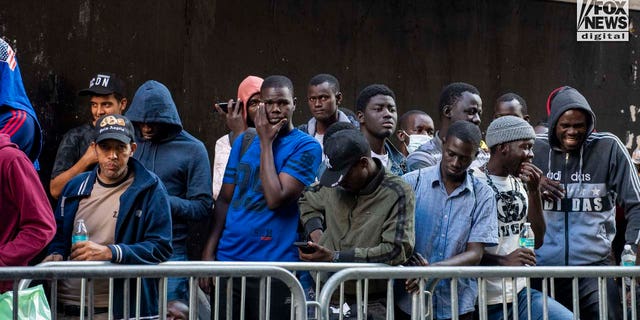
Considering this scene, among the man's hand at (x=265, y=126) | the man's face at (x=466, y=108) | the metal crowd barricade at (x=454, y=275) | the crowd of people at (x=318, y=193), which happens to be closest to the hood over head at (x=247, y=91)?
the crowd of people at (x=318, y=193)

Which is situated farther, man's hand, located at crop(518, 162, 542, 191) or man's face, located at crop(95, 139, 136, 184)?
man's hand, located at crop(518, 162, 542, 191)

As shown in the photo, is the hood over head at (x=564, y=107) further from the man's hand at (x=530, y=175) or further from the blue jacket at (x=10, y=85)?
the blue jacket at (x=10, y=85)

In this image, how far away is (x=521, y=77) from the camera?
12.2 metres

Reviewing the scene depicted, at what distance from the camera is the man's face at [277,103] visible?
7.96 meters

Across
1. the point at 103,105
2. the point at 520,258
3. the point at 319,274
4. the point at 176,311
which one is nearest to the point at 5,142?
the point at 176,311

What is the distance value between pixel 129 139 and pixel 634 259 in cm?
356

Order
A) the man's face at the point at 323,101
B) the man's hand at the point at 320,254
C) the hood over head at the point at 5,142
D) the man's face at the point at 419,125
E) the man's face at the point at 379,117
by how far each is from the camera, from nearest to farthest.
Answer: the hood over head at the point at 5,142
the man's hand at the point at 320,254
the man's face at the point at 379,117
the man's face at the point at 323,101
the man's face at the point at 419,125

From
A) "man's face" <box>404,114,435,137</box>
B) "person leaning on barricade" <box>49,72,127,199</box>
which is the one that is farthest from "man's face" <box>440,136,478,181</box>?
"man's face" <box>404,114,435,137</box>

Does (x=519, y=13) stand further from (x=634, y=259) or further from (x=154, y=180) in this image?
(x=154, y=180)

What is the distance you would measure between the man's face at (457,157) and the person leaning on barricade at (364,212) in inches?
19.0

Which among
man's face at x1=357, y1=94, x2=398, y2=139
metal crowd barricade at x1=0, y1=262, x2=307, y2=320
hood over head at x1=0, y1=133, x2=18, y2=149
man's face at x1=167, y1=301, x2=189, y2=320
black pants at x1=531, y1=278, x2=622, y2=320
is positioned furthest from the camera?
man's face at x1=357, y1=94, x2=398, y2=139

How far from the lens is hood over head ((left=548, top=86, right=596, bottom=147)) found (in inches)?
329

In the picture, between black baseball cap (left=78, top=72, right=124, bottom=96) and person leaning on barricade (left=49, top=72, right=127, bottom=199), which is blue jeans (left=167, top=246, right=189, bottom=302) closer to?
person leaning on barricade (left=49, top=72, right=127, bottom=199)

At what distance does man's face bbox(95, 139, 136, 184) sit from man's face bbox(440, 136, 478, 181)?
6.81 feet
